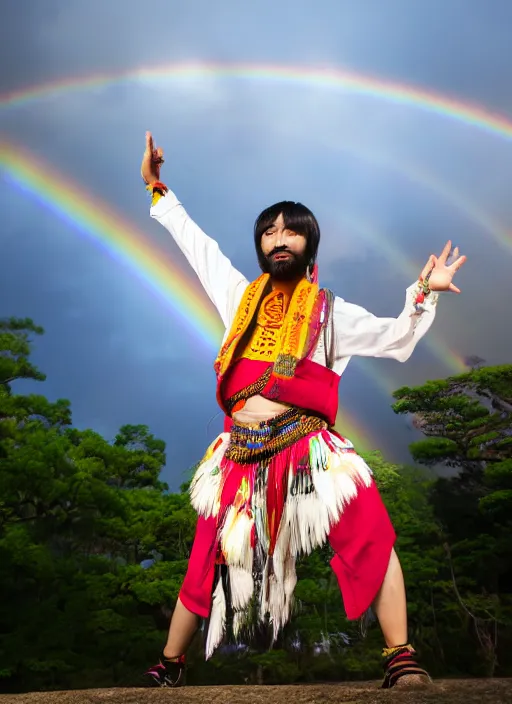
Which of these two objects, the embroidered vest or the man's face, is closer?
the embroidered vest

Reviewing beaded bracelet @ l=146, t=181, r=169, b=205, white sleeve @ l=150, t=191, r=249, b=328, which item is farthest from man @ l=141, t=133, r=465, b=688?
beaded bracelet @ l=146, t=181, r=169, b=205

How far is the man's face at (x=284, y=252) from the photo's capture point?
10.2 feet

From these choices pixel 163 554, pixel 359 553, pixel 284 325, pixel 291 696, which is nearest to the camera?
pixel 291 696

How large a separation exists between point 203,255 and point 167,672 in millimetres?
1877

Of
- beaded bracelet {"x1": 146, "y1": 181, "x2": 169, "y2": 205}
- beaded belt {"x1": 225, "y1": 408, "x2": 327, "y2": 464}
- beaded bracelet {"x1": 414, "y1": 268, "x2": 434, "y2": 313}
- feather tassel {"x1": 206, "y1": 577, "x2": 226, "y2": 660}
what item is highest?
beaded bracelet {"x1": 146, "y1": 181, "x2": 169, "y2": 205}

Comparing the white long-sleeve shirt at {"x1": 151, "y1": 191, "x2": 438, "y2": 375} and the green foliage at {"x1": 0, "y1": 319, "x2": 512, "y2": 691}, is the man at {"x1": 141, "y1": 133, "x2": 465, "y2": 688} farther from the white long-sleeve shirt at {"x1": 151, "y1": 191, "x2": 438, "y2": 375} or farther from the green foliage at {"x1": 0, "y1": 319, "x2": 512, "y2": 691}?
the green foliage at {"x1": 0, "y1": 319, "x2": 512, "y2": 691}

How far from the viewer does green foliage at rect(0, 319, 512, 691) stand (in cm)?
907

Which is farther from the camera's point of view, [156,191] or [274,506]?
[156,191]

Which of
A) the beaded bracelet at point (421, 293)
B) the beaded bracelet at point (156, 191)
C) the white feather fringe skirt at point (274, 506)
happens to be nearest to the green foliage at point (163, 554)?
the beaded bracelet at point (156, 191)

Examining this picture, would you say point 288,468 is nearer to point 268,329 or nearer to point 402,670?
point 268,329

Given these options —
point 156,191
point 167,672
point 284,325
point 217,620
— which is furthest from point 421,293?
point 167,672

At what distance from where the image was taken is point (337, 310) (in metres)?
3.04

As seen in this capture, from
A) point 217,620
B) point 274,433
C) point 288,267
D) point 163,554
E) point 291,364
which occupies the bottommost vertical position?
point 217,620

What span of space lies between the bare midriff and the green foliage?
6.54 m
